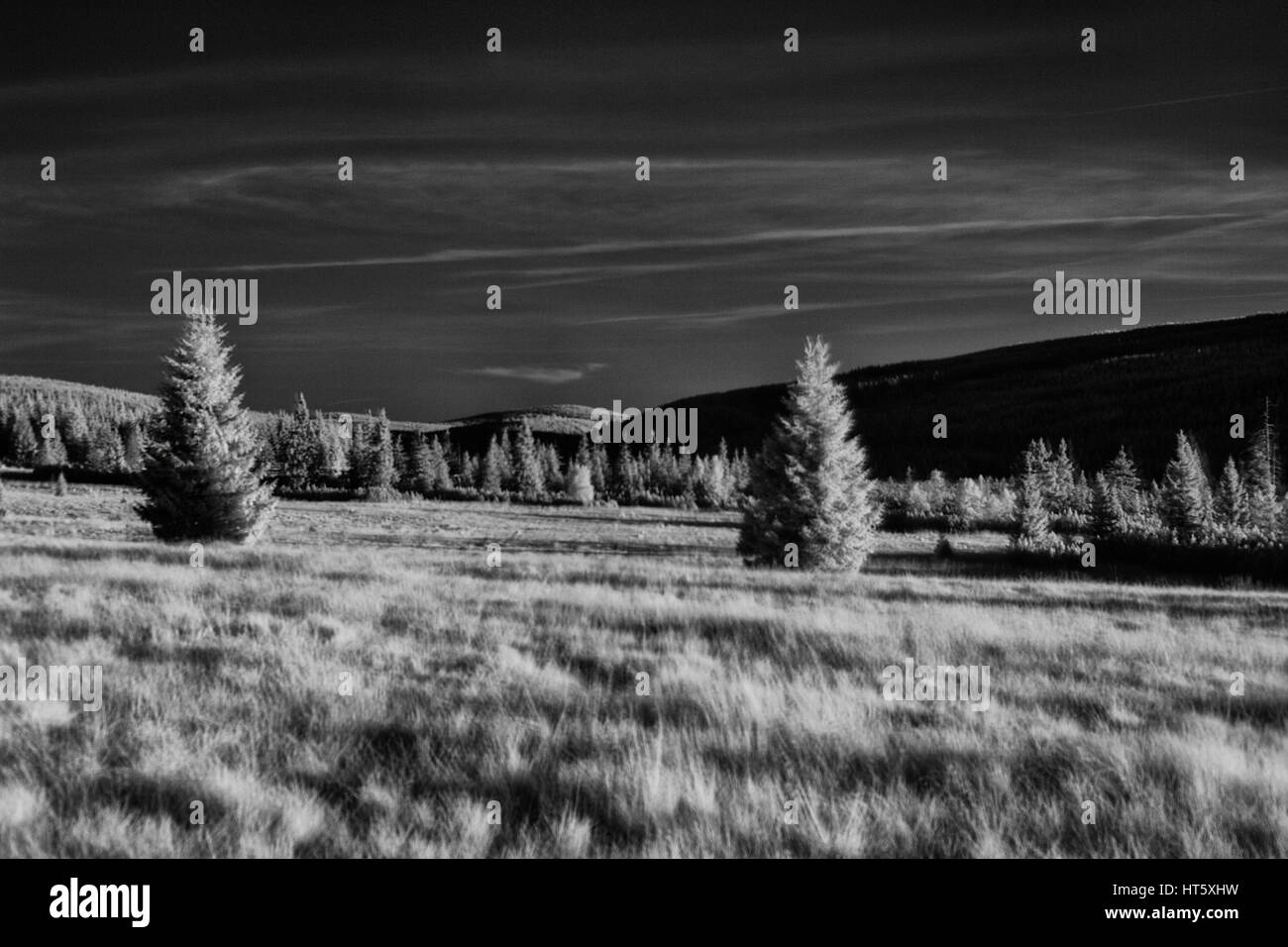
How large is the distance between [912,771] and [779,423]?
21.3m

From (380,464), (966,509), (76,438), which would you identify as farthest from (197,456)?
(76,438)

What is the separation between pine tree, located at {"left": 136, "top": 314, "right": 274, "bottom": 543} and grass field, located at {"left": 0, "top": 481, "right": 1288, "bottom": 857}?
43.2 feet

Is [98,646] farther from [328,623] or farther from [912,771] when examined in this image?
[912,771]

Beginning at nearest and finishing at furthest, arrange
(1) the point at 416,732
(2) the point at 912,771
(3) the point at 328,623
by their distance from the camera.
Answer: (2) the point at 912,771 → (1) the point at 416,732 → (3) the point at 328,623

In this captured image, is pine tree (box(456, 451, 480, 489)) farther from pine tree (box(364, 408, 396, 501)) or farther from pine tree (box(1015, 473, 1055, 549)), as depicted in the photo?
pine tree (box(1015, 473, 1055, 549))

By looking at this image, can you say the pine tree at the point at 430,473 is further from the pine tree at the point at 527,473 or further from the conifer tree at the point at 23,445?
the conifer tree at the point at 23,445

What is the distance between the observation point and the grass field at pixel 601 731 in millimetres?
3510

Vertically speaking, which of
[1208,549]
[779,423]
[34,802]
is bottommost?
[1208,549]

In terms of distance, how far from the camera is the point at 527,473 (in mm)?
124812

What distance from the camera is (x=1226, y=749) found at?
433 cm

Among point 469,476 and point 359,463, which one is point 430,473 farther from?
point 359,463

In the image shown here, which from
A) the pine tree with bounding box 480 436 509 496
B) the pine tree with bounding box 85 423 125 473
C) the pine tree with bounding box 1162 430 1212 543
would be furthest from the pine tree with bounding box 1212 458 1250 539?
the pine tree with bounding box 85 423 125 473

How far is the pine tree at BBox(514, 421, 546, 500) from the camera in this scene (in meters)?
123
